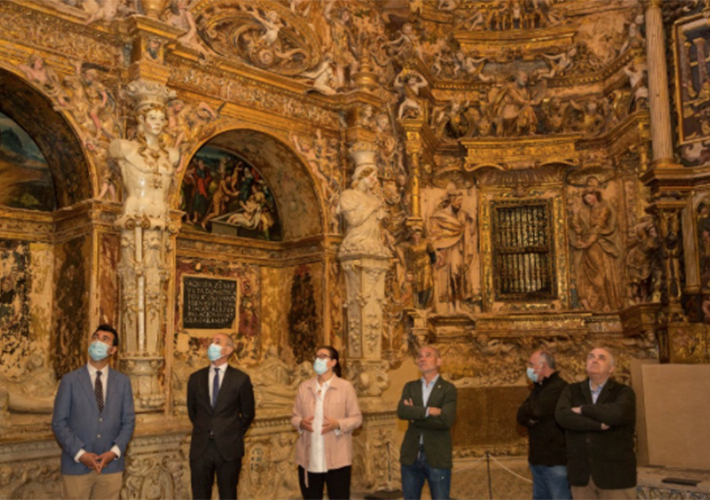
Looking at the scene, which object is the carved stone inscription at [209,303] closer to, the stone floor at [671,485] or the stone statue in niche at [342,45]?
the stone statue in niche at [342,45]

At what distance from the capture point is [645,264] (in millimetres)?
11352

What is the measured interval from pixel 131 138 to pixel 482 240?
6.69 metres

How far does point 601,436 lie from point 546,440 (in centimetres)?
78

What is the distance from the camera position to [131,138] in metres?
8.08

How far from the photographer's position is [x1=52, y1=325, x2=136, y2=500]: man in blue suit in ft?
17.7

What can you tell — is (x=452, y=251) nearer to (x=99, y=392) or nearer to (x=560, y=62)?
(x=560, y=62)

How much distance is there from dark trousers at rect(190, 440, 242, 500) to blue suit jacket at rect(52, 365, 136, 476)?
0.61m

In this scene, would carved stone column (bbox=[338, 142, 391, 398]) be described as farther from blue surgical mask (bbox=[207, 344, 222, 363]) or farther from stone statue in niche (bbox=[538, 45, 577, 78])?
stone statue in niche (bbox=[538, 45, 577, 78])

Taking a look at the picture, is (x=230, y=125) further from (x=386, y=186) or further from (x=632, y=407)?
(x=632, y=407)

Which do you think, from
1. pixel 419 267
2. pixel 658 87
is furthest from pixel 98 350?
pixel 658 87

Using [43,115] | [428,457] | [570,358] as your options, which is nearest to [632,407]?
[428,457]

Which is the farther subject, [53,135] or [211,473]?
[53,135]

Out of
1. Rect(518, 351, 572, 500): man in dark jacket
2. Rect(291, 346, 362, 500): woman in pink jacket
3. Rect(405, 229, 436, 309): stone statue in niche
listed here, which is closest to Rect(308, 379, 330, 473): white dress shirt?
Rect(291, 346, 362, 500): woman in pink jacket

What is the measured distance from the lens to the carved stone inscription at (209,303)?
972cm
